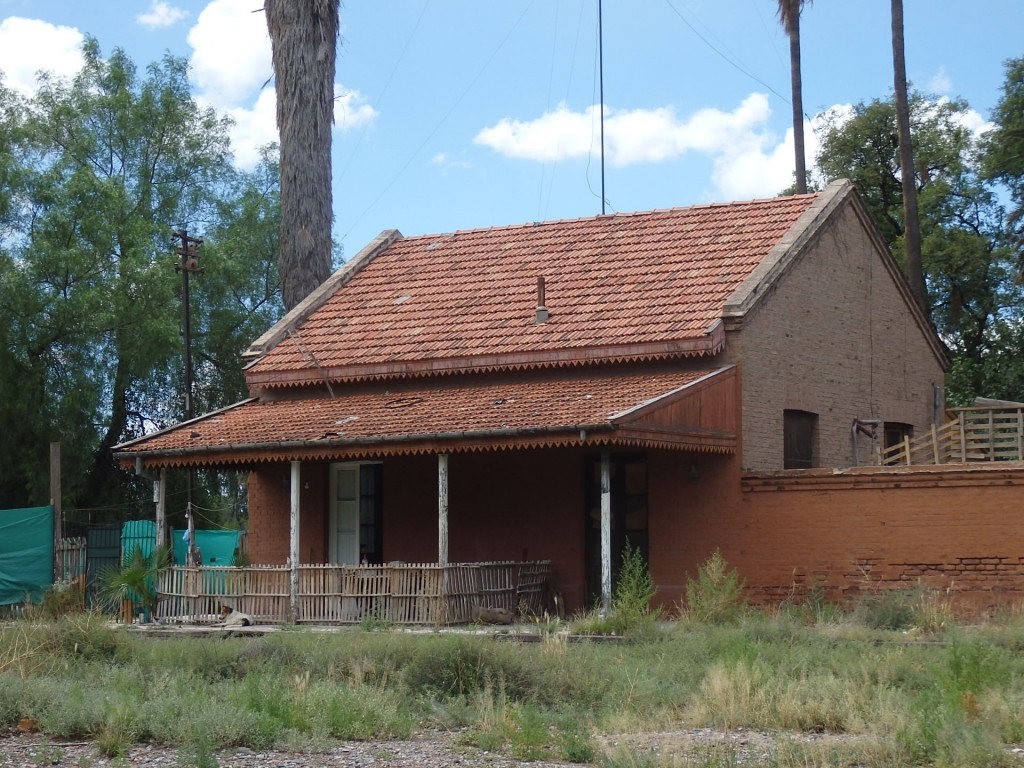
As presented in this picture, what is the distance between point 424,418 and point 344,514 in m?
3.71

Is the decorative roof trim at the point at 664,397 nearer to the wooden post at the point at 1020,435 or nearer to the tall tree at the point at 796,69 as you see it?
the wooden post at the point at 1020,435

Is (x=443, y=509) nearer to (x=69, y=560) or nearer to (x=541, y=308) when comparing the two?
(x=541, y=308)

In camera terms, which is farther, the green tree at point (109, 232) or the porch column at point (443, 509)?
the green tree at point (109, 232)

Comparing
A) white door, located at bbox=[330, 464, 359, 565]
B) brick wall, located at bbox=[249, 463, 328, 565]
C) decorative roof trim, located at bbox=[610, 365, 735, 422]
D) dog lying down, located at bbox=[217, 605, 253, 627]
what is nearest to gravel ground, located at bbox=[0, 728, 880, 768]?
decorative roof trim, located at bbox=[610, 365, 735, 422]

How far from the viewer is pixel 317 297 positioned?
2622 cm

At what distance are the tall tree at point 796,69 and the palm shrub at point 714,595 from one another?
23768mm

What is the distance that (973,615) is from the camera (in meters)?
18.4

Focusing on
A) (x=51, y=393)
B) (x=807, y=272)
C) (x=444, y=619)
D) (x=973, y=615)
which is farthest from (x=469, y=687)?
(x=51, y=393)

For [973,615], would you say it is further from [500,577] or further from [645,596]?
[500,577]

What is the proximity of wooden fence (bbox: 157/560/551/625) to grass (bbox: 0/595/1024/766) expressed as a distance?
297cm

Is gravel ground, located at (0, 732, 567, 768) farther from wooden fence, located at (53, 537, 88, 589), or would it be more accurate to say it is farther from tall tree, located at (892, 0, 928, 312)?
tall tree, located at (892, 0, 928, 312)

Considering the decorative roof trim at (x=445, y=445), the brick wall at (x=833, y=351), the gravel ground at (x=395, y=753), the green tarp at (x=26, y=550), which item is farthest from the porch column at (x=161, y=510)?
the gravel ground at (x=395, y=753)

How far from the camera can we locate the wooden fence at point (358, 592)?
19453mm

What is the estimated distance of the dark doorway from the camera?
2122 cm
